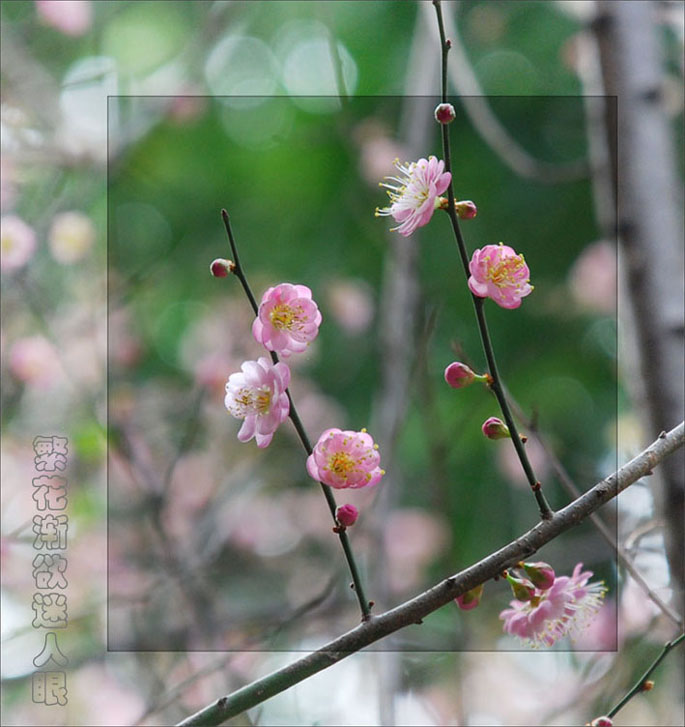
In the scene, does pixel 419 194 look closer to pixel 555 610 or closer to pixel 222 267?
pixel 222 267

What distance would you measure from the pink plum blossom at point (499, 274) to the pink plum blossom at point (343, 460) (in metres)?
0.09

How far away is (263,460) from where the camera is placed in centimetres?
86

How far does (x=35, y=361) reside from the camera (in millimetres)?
784

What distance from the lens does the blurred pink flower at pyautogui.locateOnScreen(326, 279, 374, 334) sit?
3.28 ft

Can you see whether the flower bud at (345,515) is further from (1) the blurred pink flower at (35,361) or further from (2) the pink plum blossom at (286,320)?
(1) the blurred pink flower at (35,361)

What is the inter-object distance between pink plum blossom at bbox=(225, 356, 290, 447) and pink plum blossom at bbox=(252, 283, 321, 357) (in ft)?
0.04

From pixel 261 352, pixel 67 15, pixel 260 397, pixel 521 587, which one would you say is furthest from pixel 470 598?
pixel 67 15

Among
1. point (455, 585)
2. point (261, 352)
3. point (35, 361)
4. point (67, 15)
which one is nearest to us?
point (455, 585)

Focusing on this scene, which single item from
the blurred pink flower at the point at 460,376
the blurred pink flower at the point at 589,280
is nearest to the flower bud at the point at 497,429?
the blurred pink flower at the point at 460,376

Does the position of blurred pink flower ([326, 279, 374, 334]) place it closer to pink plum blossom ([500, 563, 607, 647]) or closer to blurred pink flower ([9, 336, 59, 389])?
blurred pink flower ([9, 336, 59, 389])

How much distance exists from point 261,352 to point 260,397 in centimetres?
31

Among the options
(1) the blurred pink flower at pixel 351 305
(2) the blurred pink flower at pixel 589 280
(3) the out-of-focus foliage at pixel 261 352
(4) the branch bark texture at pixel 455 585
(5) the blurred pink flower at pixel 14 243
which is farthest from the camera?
(1) the blurred pink flower at pixel 351 305

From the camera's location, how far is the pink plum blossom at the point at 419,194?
351mm

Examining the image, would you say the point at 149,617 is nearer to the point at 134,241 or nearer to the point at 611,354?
the point at 134,241
